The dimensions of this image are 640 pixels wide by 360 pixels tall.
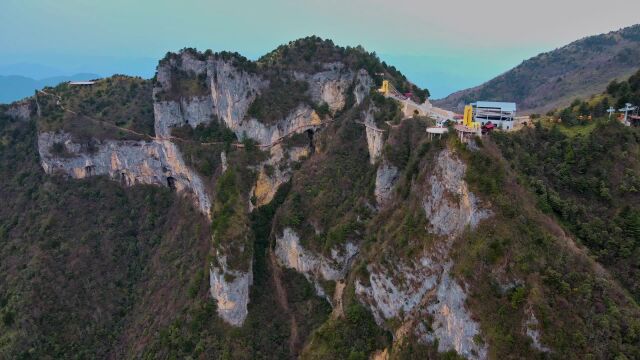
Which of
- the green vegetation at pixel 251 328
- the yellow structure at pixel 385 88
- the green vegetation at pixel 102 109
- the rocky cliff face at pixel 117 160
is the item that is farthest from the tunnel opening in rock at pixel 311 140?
the green vegetation at pixel 102 109

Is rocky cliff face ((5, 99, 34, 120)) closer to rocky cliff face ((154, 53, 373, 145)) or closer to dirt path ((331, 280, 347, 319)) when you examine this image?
rocky cliff face ((154, 53, 373, 145))

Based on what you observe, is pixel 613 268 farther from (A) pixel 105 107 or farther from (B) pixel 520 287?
(A) pixel 105 107

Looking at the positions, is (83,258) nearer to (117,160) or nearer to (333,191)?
(117,160)

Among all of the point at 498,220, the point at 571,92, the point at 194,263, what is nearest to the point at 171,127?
the point at 194,263

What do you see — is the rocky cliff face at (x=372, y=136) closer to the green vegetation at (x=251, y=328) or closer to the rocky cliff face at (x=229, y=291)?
the green vegetation at (x=251, y=328)

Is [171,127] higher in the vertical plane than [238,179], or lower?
higher

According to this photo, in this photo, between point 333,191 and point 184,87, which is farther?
point 184,87

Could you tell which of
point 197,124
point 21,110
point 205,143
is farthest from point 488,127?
point 21,110
